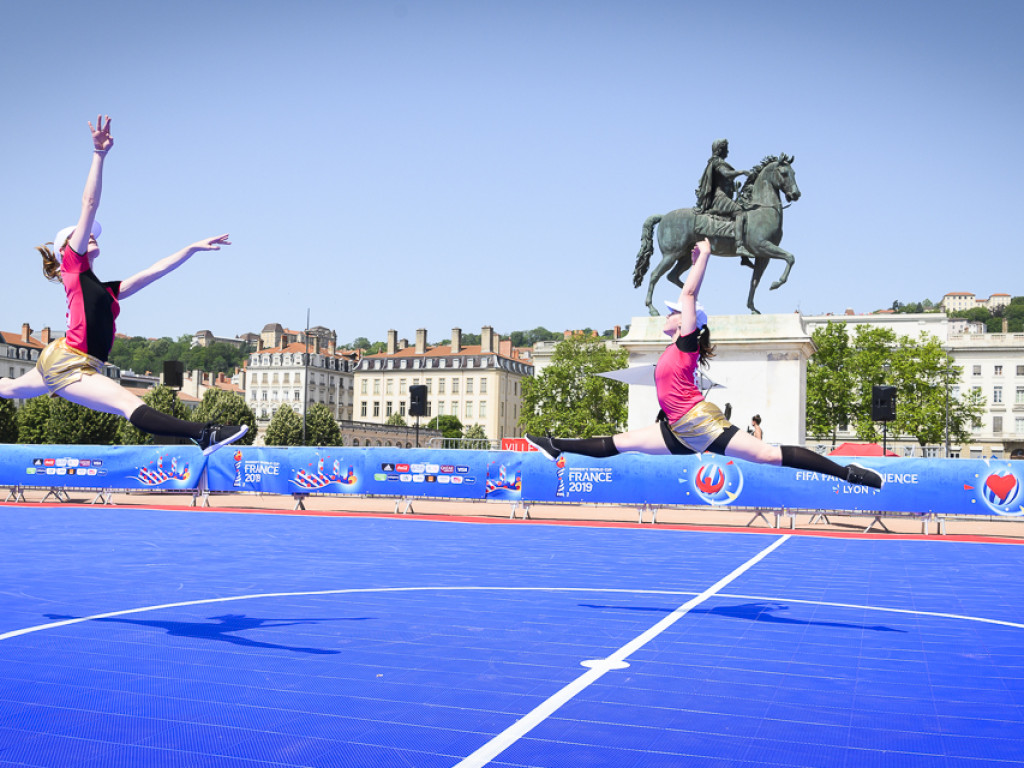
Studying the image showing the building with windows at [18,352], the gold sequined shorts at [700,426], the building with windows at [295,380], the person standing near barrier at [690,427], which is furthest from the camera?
the building with windows at [295,380]

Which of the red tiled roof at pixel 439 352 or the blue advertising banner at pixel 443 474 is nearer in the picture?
the blue advertising banner at pixel 443 474

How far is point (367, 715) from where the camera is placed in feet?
24.8

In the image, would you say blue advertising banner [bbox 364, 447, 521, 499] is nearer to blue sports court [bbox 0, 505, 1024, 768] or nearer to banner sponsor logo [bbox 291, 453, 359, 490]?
banner sponsor logo [bbox 291, 453, 359, 490]

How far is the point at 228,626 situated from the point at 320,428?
86998 mm

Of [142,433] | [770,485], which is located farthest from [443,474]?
[142,433]

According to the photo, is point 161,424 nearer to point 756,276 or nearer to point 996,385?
point 756,276

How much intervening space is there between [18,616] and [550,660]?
685cm

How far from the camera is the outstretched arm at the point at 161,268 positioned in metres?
9.04

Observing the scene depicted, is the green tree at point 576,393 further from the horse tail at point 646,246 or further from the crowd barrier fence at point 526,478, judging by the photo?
the horse tail at point 646,246

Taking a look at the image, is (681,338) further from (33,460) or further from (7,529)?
(33,460)

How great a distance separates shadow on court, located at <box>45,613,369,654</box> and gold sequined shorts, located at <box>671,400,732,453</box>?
168 inches

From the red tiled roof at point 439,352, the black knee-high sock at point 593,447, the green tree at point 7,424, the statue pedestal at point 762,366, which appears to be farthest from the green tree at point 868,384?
the red tiled roof at point 439,352

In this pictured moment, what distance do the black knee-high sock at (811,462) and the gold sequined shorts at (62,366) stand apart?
254 inches

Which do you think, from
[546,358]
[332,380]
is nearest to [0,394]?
[546,358]
